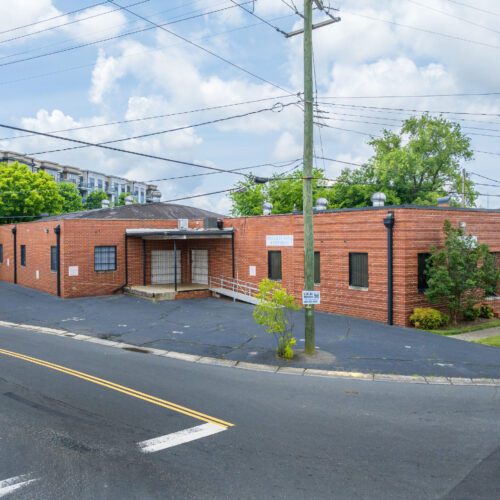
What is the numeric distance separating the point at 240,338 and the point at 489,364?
25.9 feet

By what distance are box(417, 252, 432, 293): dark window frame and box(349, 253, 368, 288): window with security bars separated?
→ 7.06 feet

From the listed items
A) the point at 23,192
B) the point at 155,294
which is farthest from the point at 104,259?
the point at 23,192

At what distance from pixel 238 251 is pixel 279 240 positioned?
3.62 meters

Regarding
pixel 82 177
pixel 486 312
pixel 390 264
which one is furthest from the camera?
pixel 82 177

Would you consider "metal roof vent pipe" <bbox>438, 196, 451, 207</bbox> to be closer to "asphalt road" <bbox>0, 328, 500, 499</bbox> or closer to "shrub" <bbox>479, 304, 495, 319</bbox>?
"shrub" <bbox>479, 304, 495, 319</bbox>

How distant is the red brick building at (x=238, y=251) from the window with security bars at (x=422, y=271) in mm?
110

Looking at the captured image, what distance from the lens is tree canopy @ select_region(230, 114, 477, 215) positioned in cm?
4884

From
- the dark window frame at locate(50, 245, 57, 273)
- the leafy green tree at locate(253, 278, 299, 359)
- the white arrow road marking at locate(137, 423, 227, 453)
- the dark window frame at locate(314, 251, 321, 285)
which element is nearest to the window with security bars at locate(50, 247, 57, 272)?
the dark window frame at locate(50, 245, 57, 273)

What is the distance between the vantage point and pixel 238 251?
28.3 metres

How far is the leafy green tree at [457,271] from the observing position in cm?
1864

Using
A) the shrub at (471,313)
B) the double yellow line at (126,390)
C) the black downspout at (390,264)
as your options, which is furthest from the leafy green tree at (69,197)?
the shrub at (471,313)

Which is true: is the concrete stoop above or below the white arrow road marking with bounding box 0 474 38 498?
above

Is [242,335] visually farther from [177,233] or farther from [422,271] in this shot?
[177,233]

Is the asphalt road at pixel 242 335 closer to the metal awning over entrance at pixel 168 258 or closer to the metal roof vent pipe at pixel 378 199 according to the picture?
the metal awning over entrance at pixel 168 258
